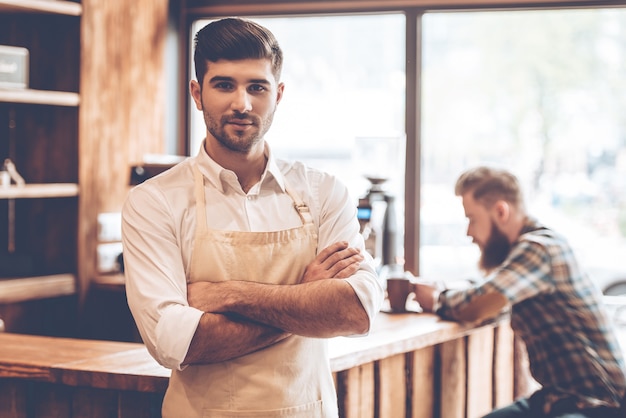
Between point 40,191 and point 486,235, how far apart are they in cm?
190

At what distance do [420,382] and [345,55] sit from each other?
192 cm

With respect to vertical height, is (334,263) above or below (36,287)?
above

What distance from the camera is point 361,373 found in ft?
8.80

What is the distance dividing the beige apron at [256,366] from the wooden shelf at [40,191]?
1.83 metres

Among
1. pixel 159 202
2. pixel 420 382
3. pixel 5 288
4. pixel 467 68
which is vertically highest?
pixel 467 68

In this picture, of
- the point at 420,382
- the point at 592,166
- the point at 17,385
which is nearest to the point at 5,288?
the point at 17,385

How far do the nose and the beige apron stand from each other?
0.68 ft

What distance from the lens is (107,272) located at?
407 centimetres

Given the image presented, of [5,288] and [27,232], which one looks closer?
[5,288]

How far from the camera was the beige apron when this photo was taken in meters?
1.99

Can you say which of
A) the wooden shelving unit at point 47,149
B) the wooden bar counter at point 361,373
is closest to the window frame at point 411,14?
the wooden bar counter at point 361,373

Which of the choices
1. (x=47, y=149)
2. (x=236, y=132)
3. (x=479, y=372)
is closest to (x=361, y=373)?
(x=479, y=372)

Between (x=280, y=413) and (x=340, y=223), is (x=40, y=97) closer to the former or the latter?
(x=340, y=223)

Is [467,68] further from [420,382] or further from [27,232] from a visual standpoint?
[27,232]
